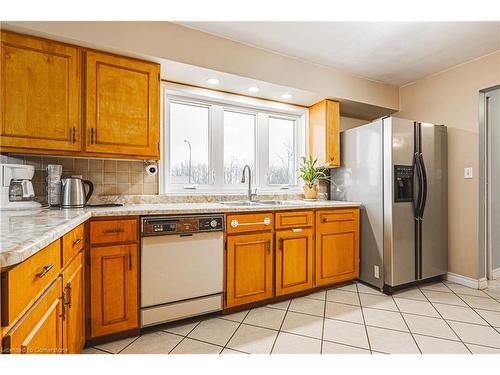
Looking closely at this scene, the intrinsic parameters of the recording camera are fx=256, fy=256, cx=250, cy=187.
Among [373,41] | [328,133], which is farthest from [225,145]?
[373,41]

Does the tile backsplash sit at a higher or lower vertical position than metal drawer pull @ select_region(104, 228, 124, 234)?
higher

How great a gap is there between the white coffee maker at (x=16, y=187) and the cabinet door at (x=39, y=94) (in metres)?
0.16

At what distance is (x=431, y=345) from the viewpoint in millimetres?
1659

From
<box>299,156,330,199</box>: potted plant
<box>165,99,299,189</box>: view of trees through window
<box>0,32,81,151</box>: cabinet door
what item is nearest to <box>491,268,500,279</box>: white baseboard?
<box>299,156,330,199</box>: potted plant

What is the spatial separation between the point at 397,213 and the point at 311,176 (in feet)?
3.25

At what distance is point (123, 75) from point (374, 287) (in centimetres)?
305

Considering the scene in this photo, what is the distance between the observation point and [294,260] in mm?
2363

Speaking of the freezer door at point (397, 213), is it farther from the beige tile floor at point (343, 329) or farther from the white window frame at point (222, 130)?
the white window frame at point (222, 130)

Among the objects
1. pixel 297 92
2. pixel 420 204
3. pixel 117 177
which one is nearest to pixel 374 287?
pixel 420 204

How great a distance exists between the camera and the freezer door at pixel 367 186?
2.61 m

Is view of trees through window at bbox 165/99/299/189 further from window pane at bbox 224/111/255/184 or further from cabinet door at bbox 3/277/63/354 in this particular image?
cabinet door at bbox 3/277/63/354

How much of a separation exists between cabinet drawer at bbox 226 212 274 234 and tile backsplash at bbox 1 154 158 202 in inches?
33.9

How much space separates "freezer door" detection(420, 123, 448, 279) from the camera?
2.72 meters
